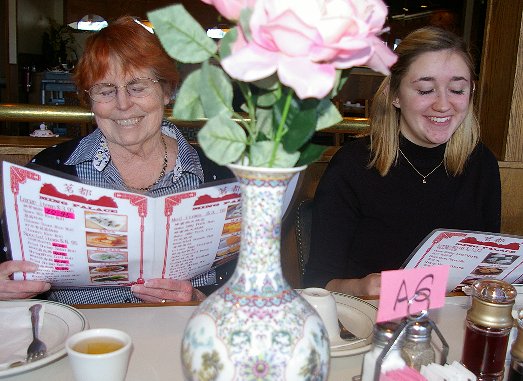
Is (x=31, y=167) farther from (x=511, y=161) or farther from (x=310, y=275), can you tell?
(x=511, y=161)

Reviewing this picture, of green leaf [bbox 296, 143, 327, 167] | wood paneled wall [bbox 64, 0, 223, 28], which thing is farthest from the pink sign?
wood paneled wall [bbox 64, 0, 223, 28]

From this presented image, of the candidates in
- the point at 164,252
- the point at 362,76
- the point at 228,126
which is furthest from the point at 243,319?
the point at 362,76

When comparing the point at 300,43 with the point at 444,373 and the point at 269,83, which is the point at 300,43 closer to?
the point at 269,83

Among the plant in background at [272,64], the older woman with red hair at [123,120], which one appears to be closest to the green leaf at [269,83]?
the plant in background at [272,64]

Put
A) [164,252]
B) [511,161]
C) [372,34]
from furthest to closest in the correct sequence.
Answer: [511,161] → [164,252] → [372,34]

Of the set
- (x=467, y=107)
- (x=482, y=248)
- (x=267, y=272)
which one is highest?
(x=467, y=107)

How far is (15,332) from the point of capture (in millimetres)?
941

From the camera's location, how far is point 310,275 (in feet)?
5.13

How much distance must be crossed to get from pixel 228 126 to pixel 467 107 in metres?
1.21

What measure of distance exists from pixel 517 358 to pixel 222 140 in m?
0.49

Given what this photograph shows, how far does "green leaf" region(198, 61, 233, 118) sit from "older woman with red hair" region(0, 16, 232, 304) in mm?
798

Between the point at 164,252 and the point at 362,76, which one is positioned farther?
the point at 362,76

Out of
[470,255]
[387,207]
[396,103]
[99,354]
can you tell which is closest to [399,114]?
[396,103]

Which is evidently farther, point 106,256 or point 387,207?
point 387,207
